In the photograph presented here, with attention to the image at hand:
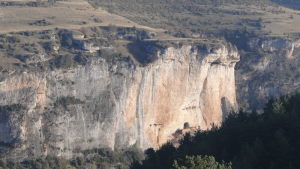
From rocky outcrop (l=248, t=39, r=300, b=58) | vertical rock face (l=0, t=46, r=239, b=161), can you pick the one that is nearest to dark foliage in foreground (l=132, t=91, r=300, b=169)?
vertical rock face (l=0, t=46, r=239, b=161)

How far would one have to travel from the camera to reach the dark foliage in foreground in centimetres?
2925

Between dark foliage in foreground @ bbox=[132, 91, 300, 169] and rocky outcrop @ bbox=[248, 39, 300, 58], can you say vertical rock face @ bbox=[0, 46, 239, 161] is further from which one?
dark foliage in foreground @ bbox=[132, 91, 300, 169]

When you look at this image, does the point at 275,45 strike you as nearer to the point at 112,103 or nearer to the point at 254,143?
the point at 112,103

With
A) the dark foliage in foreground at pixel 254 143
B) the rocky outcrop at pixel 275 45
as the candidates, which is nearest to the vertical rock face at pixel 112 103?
the rocky outcrop at pixel 275 45

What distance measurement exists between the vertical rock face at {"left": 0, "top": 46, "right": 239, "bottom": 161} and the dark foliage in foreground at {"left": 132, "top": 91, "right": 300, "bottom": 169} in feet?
50.0

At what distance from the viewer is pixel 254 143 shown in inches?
1222

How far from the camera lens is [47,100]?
5109 centimetres

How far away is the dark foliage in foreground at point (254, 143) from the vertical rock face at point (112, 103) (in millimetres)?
15226

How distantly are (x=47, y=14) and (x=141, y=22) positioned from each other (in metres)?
15.9

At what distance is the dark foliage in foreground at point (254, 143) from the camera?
2925cm

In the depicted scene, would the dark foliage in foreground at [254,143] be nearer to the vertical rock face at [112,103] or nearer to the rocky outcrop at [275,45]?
the vertical rock face at [112,103]

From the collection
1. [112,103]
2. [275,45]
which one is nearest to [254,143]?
[112,103]

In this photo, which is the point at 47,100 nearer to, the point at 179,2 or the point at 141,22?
the point at 141,22

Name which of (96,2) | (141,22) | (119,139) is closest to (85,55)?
(119,139)
